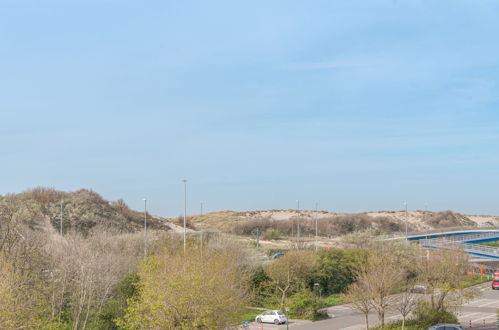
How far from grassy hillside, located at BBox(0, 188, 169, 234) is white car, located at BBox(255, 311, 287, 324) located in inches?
1517

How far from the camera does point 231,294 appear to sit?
2667 cm

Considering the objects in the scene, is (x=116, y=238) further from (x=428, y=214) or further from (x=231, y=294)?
(x=428, y=214)

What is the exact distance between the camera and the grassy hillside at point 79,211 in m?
80.8

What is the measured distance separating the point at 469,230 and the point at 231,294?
9481 centimetres

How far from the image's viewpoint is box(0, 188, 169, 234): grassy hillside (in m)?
80.8

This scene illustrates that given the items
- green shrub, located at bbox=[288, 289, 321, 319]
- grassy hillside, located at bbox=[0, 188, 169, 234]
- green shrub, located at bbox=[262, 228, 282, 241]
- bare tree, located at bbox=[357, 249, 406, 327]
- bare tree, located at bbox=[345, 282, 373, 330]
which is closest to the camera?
bare tree, located at bbox=[357, 249, 406, 327]

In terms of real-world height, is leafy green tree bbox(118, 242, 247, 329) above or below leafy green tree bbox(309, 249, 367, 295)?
above

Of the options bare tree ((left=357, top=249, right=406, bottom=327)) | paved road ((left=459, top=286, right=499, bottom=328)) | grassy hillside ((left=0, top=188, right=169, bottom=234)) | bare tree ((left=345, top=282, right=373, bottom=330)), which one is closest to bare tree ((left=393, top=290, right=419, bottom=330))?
bare tree ((left=357, top=249, right=406, bottom=327))

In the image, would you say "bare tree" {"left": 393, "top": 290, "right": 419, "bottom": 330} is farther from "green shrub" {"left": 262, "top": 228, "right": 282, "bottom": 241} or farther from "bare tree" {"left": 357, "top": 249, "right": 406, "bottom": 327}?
"green shrub" {"left": 262, "top": 228, "right": 282, "bottom": 241}

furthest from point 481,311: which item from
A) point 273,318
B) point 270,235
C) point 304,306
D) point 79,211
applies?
point 270,235

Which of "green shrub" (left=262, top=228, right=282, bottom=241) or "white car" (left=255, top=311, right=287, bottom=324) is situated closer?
"white car" (left=255, top=311, right=287, bottom=324)

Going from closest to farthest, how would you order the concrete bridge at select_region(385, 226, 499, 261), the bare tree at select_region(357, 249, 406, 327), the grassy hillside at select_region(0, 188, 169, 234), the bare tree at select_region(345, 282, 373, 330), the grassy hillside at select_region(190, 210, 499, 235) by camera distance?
the bare tree at select_region(357, 249, 406, 327), the bare tree at select_region(345, 282, 373, 330), the grassy hillside at select_region(0, 188, 169, 234), the concrete bridge at select_region(385, 226, 499, 261), the grassy hillside at select_region(190, 210, 499, 235)

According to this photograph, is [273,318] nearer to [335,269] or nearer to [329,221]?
[335,269]

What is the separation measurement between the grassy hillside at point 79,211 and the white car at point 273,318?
3854cm
